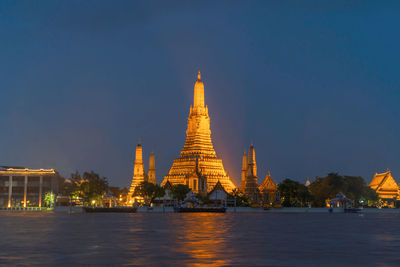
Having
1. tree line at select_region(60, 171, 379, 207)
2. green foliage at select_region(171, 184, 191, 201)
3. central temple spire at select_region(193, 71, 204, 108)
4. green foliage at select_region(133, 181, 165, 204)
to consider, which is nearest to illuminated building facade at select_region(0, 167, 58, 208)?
tree line at select_region(60, 171, 379, 207)

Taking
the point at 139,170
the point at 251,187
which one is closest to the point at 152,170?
the point at 139,170

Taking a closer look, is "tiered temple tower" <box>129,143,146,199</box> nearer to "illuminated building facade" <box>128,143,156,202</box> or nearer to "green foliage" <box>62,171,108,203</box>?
"illuminated building facade" <box>128,143,156,202</box>

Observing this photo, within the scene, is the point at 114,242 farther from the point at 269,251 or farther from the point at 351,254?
the point at 351,254

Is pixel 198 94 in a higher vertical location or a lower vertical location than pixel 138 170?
higher

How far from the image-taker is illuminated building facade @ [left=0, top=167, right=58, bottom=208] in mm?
129250

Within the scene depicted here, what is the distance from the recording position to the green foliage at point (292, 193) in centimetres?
11488

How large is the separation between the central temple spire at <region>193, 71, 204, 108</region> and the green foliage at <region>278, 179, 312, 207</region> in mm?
38709

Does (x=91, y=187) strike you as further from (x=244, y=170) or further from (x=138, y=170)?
(x=244, y=170)

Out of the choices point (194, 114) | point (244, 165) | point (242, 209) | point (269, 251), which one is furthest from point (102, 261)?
point (244, 165)

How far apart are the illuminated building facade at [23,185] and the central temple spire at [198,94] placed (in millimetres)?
40102

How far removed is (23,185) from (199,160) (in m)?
41.3

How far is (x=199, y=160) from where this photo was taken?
138750 mm

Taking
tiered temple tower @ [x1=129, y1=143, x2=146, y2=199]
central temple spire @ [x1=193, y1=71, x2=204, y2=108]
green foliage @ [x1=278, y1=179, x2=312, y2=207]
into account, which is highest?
central temple spire @ [x1=193, y1=71, x2=204, y2=108]

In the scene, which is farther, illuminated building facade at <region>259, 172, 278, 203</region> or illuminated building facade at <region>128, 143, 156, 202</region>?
illuminated building facade at <region>128, 143, 156, 202</region>
